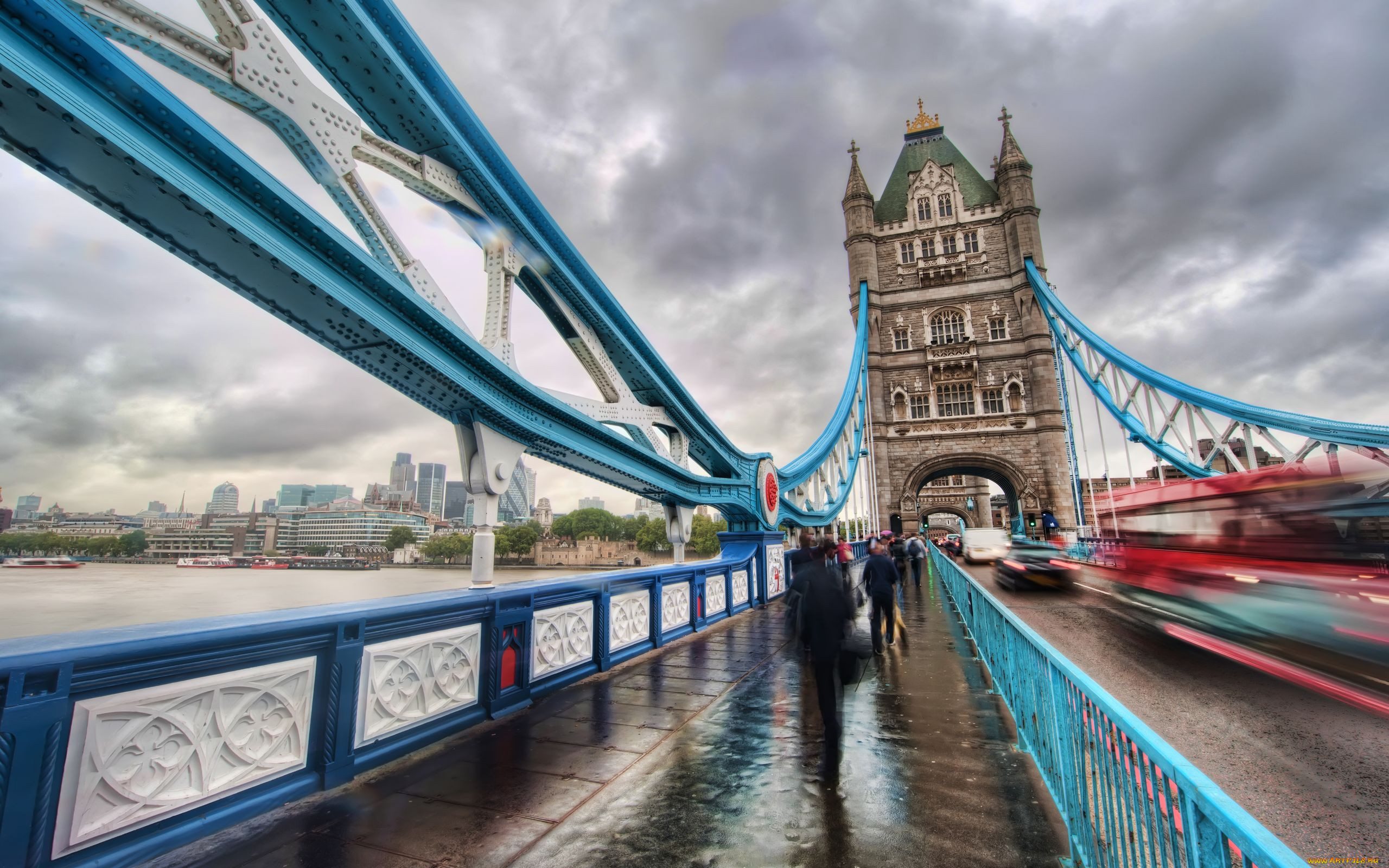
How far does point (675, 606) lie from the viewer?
26.7ft

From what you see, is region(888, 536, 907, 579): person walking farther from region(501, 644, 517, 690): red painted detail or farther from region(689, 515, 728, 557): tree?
region(689, 515, 728, 557): tree

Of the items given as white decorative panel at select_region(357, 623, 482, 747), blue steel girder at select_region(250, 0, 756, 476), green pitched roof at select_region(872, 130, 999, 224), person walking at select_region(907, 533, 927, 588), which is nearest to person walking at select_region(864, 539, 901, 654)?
blue steel girder at select_region(250, 0, 756, 476)

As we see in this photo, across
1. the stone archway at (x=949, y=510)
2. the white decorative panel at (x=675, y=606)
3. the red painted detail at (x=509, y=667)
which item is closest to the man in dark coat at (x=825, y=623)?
the red painted detail at (x=509, y=667)

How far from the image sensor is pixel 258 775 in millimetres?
2996

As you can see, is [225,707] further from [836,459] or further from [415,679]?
[836,459]

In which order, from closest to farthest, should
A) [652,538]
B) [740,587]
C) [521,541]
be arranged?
[740,587]
[521,541]
[652,538]

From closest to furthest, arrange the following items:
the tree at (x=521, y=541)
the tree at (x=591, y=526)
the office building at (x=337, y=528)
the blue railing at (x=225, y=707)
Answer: the blue railing at (x=225, y=707)
the office building at (x=337, y=528)
the tree at (x=521, y=541)
the tree at (x=591, y=526)

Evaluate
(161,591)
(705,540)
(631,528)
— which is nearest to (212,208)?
(161,591)

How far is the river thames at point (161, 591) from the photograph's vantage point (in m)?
33.8

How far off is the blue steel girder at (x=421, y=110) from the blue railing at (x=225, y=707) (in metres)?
4.22

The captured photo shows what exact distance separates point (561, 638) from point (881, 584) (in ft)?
13.9

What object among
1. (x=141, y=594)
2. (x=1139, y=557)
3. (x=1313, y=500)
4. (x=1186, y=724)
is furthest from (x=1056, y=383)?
(x=141, y=594)

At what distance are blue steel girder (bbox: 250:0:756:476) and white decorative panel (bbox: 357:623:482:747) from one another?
15.2ft

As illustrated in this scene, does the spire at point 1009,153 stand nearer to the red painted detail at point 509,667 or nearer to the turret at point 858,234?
the turret at point 858,234
